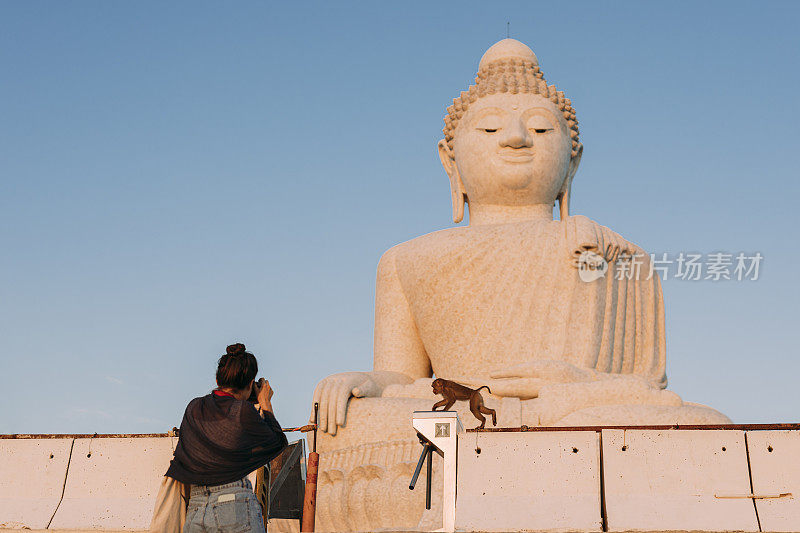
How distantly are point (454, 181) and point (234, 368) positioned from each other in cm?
582

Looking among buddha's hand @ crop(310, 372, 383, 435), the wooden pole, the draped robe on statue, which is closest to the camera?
the wooden pole

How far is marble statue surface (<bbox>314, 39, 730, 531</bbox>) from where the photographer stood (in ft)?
24.2

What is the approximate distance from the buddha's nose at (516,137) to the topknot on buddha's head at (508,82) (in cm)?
43

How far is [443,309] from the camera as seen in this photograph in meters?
8.89

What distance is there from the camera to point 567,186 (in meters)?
9.72

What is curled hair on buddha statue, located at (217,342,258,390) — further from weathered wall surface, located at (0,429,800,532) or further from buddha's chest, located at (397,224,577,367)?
buddha's chest, located at (397,224,577,367)

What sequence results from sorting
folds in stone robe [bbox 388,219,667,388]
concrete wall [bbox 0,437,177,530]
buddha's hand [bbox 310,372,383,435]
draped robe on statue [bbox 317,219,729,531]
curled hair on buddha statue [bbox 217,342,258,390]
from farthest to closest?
folds in stone robe [bbox 388,219,667,388] → buddha's hand [bbox 310,372,383,435] → draped robe on statue [bbox 317,219,729,531] → concrete wall [bbox 0,437,177,530] → curled hair on buddha statue [bbox 217,342,258,390]

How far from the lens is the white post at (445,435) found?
5.12 metres

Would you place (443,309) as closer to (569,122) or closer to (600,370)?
(600,370)

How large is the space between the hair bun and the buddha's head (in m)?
5.20

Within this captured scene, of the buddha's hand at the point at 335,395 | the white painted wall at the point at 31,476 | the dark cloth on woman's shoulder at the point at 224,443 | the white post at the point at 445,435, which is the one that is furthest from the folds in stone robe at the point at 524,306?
the dark cloth on woman's shoulder at the point at 224,443

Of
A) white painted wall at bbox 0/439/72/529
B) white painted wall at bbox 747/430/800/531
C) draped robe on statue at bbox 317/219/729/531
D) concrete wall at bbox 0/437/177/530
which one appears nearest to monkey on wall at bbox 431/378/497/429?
draped robe on statue at bbox 317/219/729/531

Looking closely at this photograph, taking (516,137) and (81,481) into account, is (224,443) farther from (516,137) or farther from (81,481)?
(516,137)

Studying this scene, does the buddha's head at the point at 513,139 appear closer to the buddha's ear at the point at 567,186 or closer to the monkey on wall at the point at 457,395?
the buddha's ear at the point at 567,186
